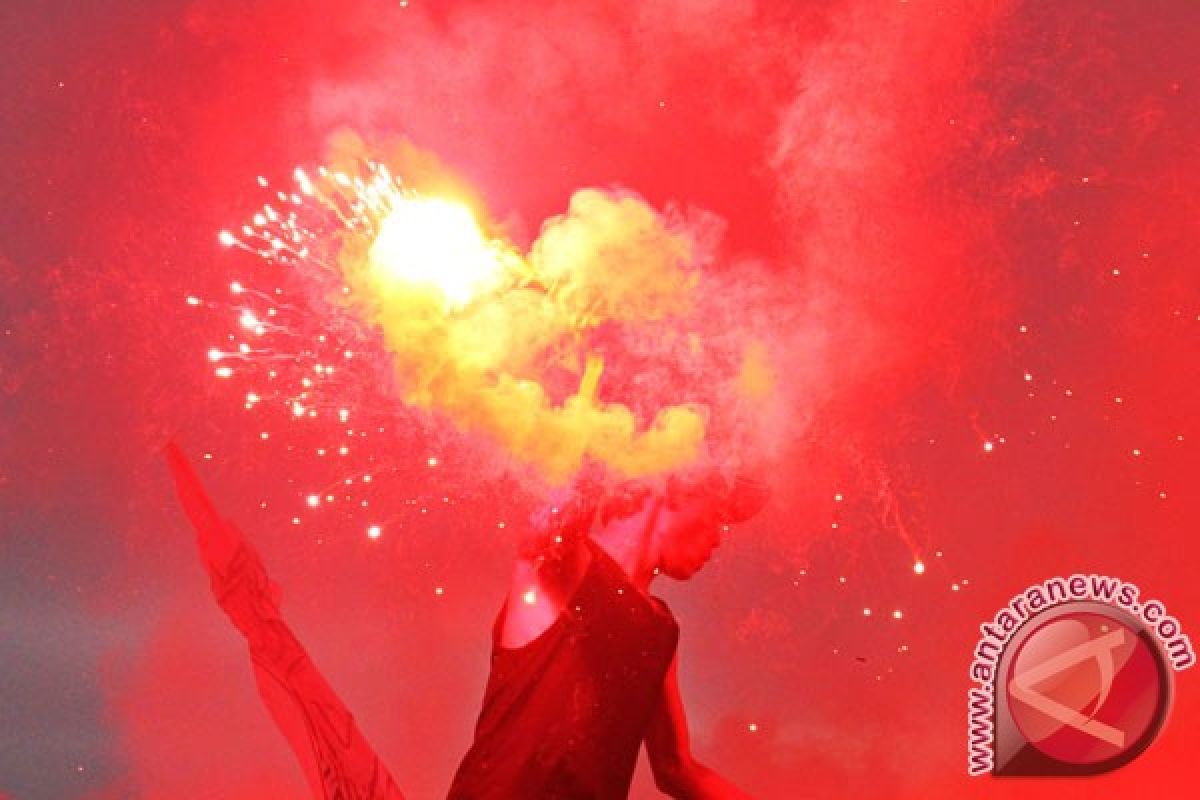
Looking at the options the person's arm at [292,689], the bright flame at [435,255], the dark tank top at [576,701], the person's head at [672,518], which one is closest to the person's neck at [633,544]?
the person's head at [672,518]

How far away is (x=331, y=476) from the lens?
16.3 ft

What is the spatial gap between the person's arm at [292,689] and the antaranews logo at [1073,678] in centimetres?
261

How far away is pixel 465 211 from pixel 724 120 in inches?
46.3

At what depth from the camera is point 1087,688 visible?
4730 millimetres

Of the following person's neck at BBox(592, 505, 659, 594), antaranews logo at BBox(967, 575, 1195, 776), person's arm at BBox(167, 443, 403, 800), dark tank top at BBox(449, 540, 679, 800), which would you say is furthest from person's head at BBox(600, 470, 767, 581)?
antaranews logo at BBox(967, 575, 1195, 776)

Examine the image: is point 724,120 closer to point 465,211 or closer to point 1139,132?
point 465,211

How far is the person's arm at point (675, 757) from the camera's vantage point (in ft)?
13.5

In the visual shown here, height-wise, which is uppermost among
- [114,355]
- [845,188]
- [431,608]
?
[845,188]

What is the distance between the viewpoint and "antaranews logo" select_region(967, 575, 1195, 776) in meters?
4.76

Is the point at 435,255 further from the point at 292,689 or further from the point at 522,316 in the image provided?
the point at 292,689

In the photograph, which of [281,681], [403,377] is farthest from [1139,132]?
[281,681]

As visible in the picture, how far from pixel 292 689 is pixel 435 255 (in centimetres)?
184

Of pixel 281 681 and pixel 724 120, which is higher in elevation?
pixel 724 120

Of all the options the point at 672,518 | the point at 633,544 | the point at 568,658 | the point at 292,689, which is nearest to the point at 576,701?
the point at 568,658
